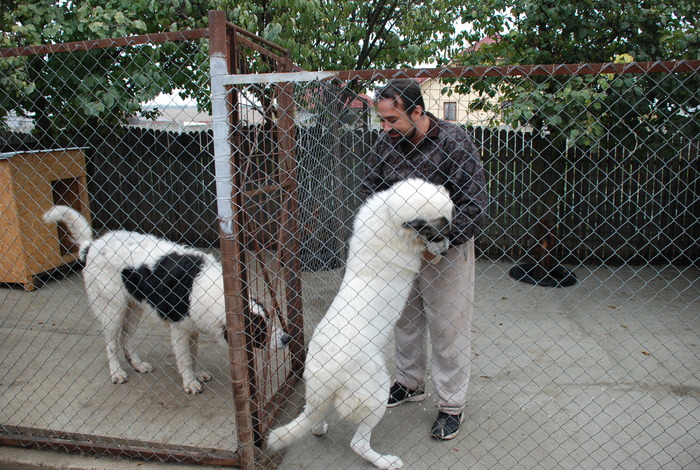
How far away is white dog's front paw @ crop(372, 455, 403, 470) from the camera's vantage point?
114 inches

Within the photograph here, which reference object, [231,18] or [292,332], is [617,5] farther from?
[292,332]

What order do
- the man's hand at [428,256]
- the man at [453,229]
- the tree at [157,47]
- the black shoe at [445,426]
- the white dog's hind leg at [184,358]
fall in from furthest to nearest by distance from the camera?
the tree at [157,47]
the white dog's hind leg at [184,358]
the black shoe at [445,426]
the man's hand at [428,256]
the man at [453,229]

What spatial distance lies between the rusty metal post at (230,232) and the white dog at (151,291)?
0.60 m

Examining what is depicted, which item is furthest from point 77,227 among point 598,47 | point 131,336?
point 598,47

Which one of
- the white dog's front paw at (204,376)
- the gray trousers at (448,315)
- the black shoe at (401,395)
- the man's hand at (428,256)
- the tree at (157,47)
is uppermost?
the tree at (157,47)

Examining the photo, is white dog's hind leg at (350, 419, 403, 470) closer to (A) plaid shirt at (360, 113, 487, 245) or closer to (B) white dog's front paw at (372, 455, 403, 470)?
(B) white dog's front paw at (372, 455, 403, 470)

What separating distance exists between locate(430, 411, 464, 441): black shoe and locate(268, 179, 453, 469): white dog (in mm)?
358

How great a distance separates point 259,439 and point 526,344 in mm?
2598

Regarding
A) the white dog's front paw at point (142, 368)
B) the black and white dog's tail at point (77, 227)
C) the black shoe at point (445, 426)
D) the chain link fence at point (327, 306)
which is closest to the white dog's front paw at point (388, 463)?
the chain link fence at point (327, 306)

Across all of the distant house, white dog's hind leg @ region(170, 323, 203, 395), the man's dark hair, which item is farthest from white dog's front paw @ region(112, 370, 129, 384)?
the distant house

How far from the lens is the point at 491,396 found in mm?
3689

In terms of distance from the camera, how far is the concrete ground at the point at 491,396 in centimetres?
304

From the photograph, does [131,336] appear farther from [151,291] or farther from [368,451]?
[368,451]

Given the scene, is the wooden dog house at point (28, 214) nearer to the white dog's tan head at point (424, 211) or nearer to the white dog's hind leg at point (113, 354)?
the white dog's hind leg at point (113, 354)
